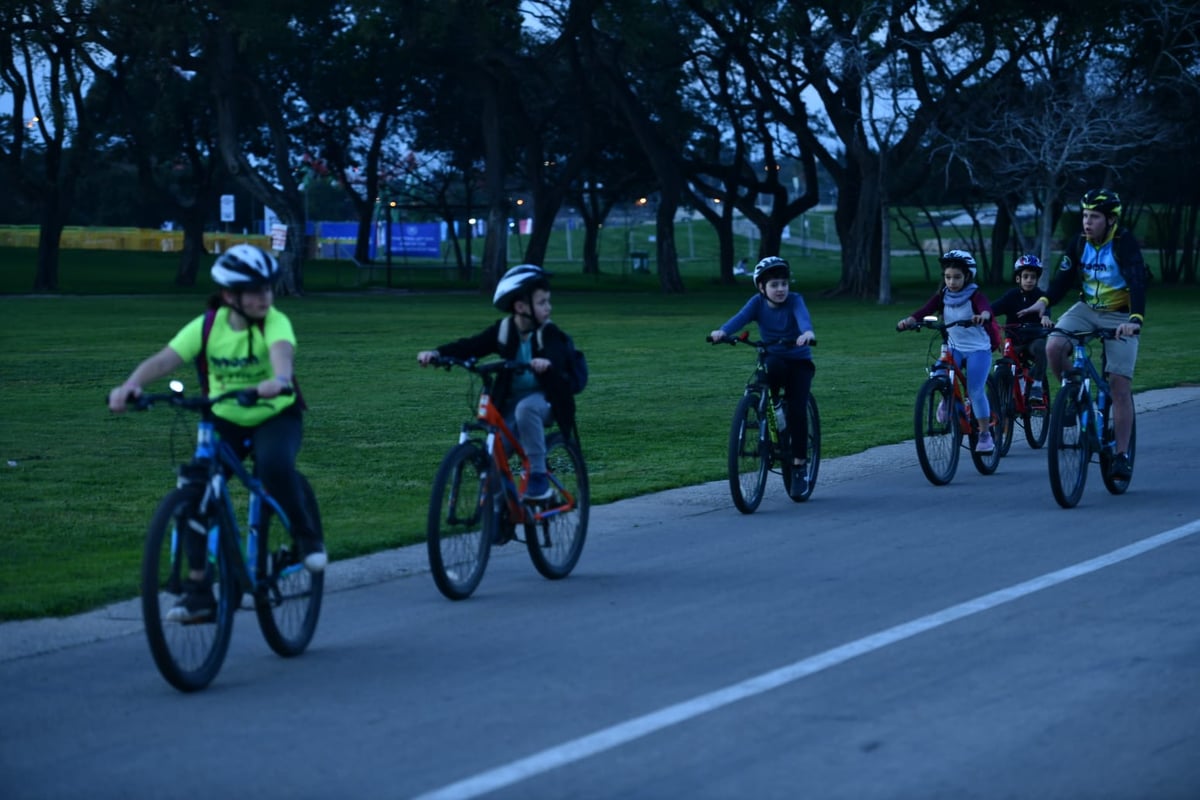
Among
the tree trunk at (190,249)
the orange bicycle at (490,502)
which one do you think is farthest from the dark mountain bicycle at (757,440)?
the tree trunk at (190,249)

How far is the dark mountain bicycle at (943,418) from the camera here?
42.4 ft

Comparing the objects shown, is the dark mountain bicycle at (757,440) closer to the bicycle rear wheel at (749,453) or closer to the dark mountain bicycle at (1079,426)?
the bicycle rear wheel at (749,453)

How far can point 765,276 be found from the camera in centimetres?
1197

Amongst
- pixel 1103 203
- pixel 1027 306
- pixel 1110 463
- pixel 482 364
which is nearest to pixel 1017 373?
pixel 1027 306

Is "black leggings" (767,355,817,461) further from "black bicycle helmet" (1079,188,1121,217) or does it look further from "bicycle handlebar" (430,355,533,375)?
"bicycle handlebar" (430,355,533,375)

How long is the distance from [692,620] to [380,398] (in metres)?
12.6

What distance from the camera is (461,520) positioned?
866cm

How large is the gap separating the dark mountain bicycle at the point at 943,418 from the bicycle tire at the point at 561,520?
396 centimetres

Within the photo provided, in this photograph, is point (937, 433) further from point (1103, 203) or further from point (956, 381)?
point (1103, 203)

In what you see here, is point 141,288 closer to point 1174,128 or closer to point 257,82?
point 257,82

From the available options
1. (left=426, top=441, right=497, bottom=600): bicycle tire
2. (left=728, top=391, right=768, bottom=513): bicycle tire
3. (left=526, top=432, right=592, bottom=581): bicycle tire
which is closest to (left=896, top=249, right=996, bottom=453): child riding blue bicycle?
(left=728, top=391, right=768, bottom=513): bicycle tire

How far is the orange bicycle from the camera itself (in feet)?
27.9

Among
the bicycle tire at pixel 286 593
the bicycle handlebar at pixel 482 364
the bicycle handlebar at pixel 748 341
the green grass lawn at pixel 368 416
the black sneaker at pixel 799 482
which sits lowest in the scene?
the green grass lawn at pixel 368 416

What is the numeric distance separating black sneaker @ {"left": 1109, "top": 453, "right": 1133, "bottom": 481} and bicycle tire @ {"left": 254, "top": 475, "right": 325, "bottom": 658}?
650cm
